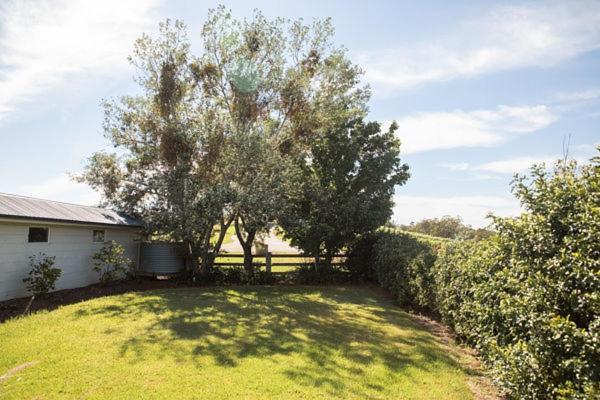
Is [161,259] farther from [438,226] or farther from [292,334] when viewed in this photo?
[438,226]

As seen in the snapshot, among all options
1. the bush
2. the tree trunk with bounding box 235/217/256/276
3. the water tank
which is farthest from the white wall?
the bush

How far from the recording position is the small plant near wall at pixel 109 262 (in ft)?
51.6

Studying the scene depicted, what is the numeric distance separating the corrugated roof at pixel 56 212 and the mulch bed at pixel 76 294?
2.80 meters

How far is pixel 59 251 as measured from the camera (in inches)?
557

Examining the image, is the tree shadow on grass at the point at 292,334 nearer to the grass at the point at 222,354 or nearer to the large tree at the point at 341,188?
the grass at the point at 222,354

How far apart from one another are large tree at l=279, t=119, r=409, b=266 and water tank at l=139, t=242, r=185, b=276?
20.0ft

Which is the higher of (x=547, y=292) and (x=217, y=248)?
(x=547, y=292)

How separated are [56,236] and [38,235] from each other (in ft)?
2.59

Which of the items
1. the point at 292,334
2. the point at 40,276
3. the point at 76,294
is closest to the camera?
the point at 292,334

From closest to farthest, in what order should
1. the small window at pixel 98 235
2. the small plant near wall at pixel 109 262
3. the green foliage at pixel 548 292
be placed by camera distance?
the green foliage at pixel 548 292, the small plant near wall at pixel 109 262, the small window at pixel 98 235

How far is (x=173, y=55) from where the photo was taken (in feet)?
58.1

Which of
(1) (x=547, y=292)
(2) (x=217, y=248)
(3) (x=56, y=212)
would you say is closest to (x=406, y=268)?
(1) (x=547, y=292)

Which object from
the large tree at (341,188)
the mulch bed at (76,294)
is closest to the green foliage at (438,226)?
the large tree at (341,188)

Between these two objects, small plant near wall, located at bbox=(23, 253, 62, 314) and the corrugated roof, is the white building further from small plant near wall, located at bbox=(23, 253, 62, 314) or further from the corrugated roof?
small plant near wall, located at bbox=(23, 253, 62, 314)
